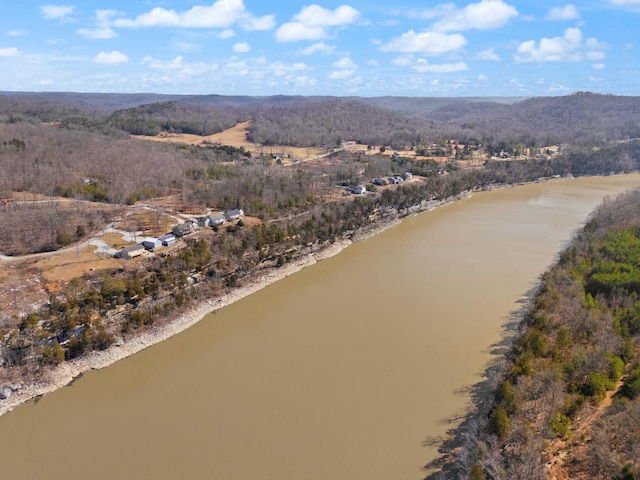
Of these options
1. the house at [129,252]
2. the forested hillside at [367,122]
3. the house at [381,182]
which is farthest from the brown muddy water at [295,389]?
the forested hillside at [367,122]

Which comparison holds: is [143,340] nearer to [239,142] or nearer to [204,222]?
[204,222]

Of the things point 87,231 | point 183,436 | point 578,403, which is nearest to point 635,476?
point 578,403

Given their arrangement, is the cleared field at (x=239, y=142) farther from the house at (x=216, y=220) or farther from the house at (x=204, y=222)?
the house at (x=204, y=222)

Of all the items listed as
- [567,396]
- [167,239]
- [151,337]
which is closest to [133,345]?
[151,337]

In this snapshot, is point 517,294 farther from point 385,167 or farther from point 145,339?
point 385,167

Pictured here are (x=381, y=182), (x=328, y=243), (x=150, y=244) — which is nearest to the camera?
(x=150, y=244)

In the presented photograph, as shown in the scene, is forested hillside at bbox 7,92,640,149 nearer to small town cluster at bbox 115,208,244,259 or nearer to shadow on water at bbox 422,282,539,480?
small town cluster at bbox 115,208,244,259
